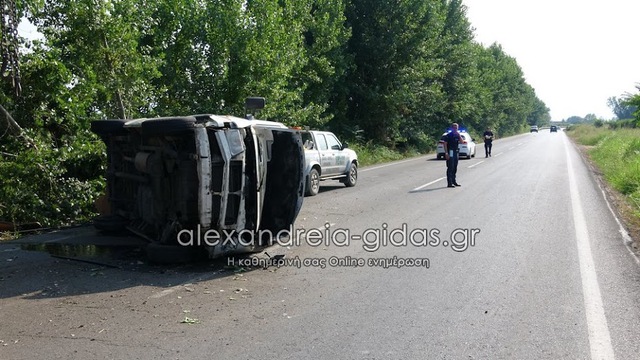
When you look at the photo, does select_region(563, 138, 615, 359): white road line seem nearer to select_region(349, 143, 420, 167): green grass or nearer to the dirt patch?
the dirt patch

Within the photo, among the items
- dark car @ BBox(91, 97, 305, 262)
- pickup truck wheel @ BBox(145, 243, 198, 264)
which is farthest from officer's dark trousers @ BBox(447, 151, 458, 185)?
pickup truck wheel @ BBox(145, 243, 198, 264)

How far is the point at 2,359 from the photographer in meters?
4.23

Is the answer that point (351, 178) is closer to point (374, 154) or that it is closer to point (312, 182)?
point (312, 182)

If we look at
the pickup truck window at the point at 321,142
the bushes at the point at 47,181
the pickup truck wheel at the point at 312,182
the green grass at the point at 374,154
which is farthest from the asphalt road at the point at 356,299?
the green grass at the point at 374,154

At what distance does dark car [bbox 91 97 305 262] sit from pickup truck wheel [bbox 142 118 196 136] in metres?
0.01

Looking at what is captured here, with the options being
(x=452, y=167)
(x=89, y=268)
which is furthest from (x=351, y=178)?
(x=89, y=268)

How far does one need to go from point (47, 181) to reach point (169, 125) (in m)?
5.66

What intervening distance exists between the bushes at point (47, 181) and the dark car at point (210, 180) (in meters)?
3.02

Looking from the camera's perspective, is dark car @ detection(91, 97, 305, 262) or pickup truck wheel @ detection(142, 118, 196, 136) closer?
pickup truck wheel @ detection(142, 118, 196, 136)

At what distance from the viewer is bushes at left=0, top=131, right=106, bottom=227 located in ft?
33.5

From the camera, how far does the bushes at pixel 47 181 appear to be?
33.5ft

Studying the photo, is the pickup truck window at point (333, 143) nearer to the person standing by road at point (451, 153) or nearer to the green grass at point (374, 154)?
the person standing by road at point (451, 153)

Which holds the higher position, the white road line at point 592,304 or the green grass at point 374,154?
the green grass at point 374,154

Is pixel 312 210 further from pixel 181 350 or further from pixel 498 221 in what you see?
pixel 181 350
